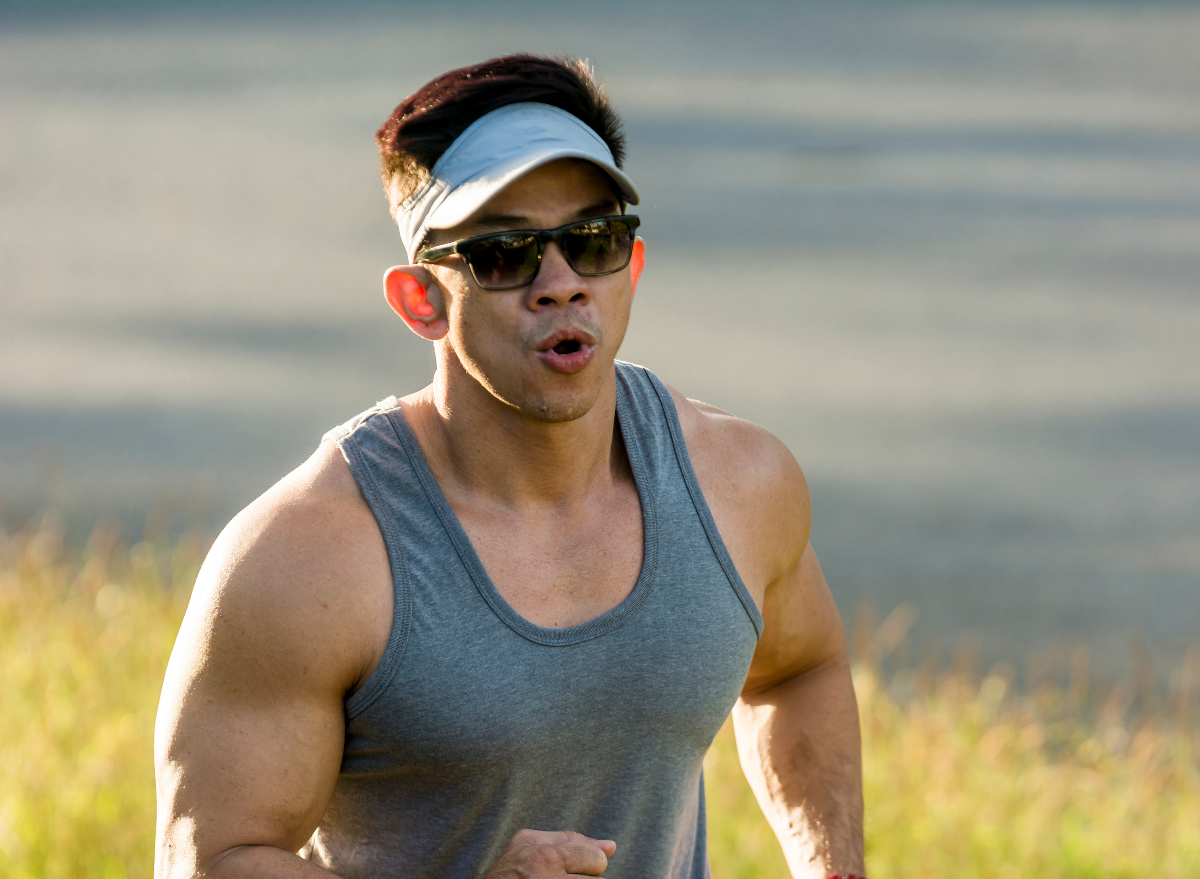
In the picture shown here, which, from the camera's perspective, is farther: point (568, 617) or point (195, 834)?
point (568, 617)

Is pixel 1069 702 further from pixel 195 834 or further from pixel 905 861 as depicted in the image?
pixel 195 834

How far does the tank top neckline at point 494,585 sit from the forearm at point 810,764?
0.73 meters

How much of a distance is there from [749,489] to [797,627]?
41 cm

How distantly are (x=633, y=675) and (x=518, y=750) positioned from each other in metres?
0.23

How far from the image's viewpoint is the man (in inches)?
87.0

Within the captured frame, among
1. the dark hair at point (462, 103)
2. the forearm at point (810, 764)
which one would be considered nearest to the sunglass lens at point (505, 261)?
the dark hair at point (462, 103)

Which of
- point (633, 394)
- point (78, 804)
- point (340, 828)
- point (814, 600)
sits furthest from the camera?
point (78, 804)

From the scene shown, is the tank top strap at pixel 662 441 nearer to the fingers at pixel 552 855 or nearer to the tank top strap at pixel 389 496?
the tank top strap at pixel 389 496

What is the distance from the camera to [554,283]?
2340 mm

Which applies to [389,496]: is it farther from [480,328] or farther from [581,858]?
[581,858]

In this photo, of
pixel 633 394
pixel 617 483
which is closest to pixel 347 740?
pixel 617 483

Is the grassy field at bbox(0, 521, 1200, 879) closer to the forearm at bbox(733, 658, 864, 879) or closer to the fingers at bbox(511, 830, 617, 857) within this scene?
the forearm at bbox(733, 658, 864, 879)

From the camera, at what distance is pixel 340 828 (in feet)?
8.23

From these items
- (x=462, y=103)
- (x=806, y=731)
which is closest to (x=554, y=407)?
(x=462, y=103)
